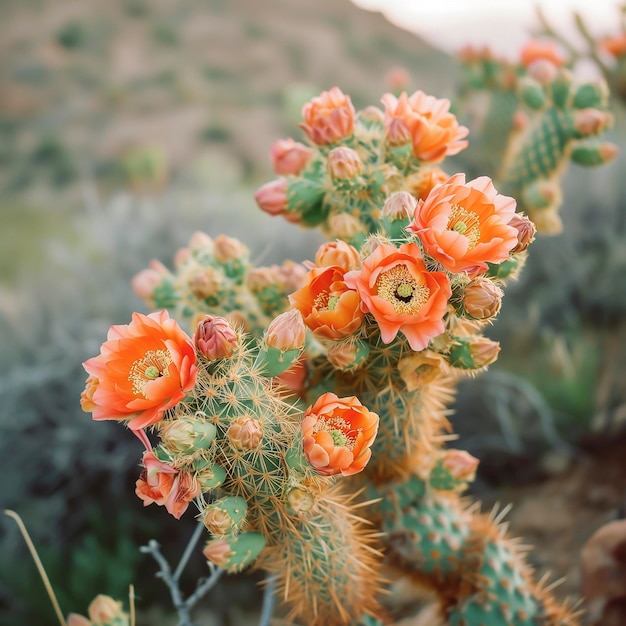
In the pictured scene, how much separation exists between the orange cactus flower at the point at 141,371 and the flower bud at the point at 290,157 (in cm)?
42

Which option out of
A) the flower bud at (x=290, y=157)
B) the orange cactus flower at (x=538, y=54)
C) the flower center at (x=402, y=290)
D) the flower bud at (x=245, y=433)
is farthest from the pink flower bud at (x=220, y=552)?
the orange cactus flower at (x=538, y=54)

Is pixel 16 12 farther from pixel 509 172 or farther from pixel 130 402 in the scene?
pixel 130 402

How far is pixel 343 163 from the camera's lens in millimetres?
937

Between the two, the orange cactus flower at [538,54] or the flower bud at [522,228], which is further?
the orange cactus flower at [538,54]

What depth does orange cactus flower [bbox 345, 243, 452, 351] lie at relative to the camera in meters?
0.74

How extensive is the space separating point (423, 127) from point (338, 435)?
18.5 inches

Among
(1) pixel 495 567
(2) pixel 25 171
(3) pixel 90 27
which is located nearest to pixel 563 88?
(1) pixel 495 567

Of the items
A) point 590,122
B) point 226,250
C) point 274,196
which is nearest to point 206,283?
point 226,250

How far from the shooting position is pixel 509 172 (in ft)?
5.80

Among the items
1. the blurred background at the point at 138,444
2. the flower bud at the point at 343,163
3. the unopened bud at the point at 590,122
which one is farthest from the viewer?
the blurred background at the point at 138,444

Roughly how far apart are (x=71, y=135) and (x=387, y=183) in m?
6.43

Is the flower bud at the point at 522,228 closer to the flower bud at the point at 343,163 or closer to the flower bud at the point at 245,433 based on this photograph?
the flower bud at the point at 343,163

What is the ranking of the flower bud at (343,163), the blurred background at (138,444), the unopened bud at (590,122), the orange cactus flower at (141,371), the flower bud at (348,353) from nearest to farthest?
the orange cactus flower at (141,371) < the flower bud at (348,353) < the flower bud at (343,163) < the unopened bud at (590,122) < the blurred background at (138,444)

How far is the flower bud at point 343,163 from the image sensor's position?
938 millimetres
